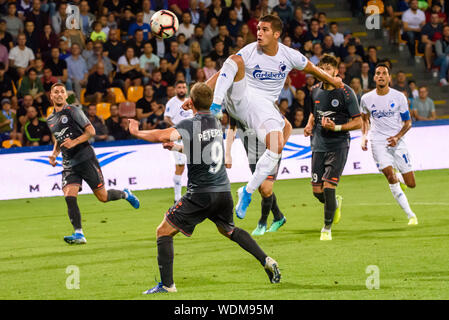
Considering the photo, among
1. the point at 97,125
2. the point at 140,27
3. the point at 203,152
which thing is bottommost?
the point at 97,125

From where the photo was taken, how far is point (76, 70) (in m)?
21.3

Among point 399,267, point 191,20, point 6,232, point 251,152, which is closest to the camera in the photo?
point 399,267

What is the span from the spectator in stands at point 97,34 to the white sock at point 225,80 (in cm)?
1259

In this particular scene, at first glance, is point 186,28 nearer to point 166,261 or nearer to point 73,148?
point 73,148

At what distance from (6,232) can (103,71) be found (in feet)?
26.7

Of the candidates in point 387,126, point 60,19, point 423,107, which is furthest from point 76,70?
point 387,126

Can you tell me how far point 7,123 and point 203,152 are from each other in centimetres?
1250

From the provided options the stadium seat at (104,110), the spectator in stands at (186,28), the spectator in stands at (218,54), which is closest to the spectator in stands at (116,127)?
the stadium seat at (104,110)

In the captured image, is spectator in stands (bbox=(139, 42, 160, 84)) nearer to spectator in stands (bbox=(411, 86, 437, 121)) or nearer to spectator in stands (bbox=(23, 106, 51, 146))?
spectator in stands (bbox=(23, 106, 51, 146))

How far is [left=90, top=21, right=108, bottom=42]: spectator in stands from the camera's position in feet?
71.4

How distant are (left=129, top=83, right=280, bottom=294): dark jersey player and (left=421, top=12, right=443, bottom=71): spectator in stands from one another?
18937mm

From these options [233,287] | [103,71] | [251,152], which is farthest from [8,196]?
[233,287]

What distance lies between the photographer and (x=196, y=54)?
72.9ft
